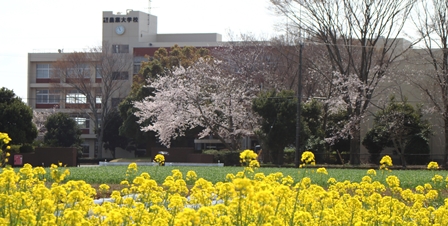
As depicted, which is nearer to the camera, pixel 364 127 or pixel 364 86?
pixel 364 86

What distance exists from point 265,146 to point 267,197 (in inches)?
1350

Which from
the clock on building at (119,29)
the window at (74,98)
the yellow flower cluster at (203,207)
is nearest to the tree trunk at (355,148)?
the yellow flower cluster at (203,207)

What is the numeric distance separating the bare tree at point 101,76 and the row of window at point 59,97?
97 millimetres

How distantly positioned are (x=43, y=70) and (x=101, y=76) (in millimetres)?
12289

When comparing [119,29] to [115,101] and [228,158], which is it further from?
[228,158]

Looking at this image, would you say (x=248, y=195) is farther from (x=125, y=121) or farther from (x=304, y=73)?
(x=125, y=121)

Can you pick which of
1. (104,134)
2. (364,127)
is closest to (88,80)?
(104,134)

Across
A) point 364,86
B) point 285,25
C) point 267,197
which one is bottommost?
point 267,197

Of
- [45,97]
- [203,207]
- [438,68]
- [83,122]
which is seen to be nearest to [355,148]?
[438,68]

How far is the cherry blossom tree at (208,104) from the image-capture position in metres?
42.6

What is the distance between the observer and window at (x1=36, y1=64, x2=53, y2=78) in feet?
232

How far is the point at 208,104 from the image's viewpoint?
43969mm

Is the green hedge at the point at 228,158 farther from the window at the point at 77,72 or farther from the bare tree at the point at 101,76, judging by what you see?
the window at the point at 77,72

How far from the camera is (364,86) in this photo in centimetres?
3809
